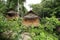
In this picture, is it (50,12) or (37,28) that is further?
(50,12)

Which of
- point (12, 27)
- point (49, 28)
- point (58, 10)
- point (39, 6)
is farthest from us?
point (39, 6)

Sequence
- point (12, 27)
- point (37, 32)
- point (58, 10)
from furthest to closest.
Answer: point (58, 10) < point (37, 32) < point (12, 27)

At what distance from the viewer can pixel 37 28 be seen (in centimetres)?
1287

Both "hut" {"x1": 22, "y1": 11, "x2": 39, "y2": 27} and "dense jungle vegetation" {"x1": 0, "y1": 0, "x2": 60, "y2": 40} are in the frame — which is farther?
"hut" {"x1": 22, "y1": 11, "x2": 39, "y2": 27}

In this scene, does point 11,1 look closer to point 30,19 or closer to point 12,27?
point 30,19

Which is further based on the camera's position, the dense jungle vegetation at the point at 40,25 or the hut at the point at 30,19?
the hut at the point at 30,19

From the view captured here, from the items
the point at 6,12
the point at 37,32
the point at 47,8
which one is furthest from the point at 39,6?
the point at 37,32

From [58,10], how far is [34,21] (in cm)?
286

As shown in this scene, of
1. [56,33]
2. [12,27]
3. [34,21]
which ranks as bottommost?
[56,33]

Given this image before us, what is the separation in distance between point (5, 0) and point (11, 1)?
816 millimetres

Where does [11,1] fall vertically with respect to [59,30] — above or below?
above

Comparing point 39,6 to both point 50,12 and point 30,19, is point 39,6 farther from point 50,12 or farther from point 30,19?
point 30,19

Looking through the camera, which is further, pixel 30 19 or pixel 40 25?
pixel 30 19

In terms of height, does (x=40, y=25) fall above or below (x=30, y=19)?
below
